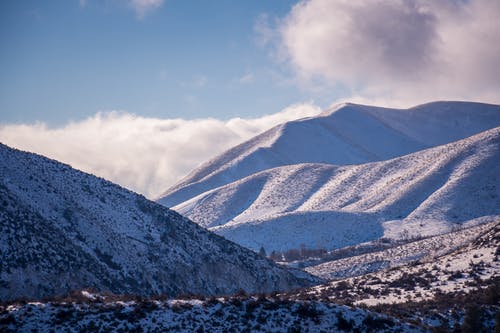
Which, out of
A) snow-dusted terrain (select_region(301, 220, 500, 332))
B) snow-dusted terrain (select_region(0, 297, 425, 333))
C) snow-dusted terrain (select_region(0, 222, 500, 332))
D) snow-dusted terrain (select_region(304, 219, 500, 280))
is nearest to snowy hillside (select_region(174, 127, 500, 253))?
snow-dusted terrain (select_region(304, 219, 500, 280))

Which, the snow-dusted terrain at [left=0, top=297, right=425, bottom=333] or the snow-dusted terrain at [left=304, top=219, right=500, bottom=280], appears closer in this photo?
the snow-dusted terrain at [left=0, top=297, right=425, bottom=333]

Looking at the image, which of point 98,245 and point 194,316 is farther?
point 98,245

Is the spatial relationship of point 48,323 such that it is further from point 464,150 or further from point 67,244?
point 464,150

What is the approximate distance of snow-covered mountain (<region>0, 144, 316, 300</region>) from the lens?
201 ft

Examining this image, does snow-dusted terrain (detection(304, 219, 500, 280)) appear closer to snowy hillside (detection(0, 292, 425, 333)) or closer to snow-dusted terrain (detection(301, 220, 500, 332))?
snow-dusted terrain (detection(301, 220, 500, 332))

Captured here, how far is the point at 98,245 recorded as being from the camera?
7369 centimetres

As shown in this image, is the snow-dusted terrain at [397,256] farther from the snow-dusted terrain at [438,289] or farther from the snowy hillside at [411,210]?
the snowy hillside at [411,210]

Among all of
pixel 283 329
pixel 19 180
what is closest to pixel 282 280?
pixel 19 180

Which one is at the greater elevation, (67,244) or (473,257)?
(67,244)

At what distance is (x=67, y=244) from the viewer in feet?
224

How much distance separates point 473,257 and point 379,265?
1350 inches

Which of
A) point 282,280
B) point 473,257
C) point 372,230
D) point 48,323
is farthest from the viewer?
point 372,230

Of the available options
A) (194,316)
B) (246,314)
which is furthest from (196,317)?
(246,314)

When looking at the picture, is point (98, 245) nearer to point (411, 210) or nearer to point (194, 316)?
point (194, 316)
